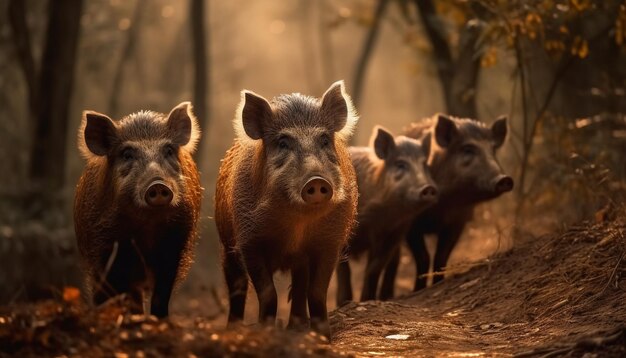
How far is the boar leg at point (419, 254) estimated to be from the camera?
33.1 ft

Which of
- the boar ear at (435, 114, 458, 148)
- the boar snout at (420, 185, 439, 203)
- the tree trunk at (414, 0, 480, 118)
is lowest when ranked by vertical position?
the boar snout at (420, 185, 439, 203)

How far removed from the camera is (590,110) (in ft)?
41.4

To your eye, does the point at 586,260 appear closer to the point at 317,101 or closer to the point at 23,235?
the point at 317,101

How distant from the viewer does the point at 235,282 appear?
7840 mm

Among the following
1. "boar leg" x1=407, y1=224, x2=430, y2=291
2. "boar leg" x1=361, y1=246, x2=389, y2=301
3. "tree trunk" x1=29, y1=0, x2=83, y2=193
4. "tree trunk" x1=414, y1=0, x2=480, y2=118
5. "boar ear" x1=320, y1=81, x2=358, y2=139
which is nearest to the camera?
"boar ear" x1=320, y1=81, x2=358, y2=139

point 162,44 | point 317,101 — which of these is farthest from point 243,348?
point 162,44

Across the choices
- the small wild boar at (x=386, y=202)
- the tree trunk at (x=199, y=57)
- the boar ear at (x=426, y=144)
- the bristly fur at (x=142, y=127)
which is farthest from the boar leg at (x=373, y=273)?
the tree trunk at (x=199, y=57)

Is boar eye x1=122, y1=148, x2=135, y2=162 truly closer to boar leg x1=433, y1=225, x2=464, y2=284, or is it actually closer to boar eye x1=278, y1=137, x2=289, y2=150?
boar eye x1=278, y1=137, x2=289, y2=150

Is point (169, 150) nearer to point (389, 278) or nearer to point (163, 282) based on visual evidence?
point (163, 282)

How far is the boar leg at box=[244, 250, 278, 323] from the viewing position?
6595 millimetres

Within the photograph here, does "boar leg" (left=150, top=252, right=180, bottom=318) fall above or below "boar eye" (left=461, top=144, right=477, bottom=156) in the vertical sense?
below

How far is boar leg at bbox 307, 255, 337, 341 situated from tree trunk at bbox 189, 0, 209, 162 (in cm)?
1005

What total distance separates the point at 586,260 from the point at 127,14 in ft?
80.5

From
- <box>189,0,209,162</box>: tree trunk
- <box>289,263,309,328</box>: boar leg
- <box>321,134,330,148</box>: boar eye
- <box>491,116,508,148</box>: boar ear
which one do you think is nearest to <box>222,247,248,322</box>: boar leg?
<box>289,263,309,328</box>: boar leg
